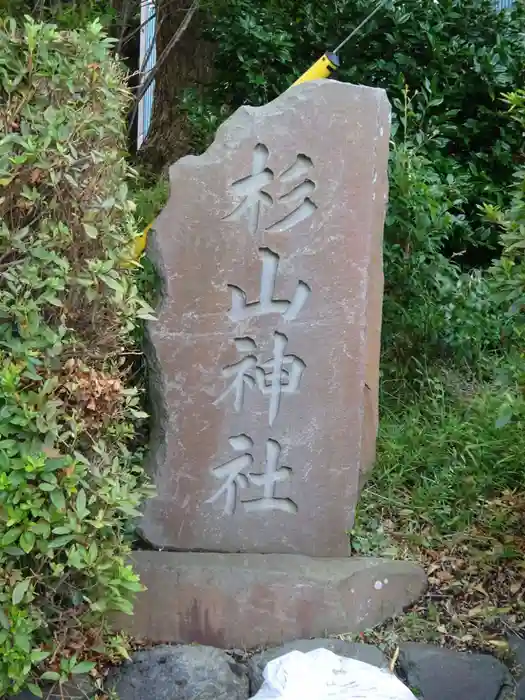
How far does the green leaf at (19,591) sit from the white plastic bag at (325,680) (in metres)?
0.84

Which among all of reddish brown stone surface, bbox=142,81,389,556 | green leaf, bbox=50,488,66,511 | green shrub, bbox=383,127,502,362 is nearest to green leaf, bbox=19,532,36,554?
green leaf, bbox=50,488,66,511

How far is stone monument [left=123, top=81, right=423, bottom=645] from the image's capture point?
3.15 meters

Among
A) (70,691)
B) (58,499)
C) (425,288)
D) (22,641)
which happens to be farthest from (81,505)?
(425,288)

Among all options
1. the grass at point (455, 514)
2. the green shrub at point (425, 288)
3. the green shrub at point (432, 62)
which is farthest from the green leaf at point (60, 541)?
the green shrub at point (432, 62)

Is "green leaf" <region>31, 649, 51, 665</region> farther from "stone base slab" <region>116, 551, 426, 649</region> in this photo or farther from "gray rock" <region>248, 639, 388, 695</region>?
"gray rock" <region>248, 639, 388, 695</region>

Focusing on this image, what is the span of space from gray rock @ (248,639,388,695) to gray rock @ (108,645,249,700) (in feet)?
0.16

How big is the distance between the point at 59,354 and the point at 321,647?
1457mm

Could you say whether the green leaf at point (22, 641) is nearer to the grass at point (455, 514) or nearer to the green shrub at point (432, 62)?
the grass at point (455, 514)

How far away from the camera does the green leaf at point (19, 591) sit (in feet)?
7.57

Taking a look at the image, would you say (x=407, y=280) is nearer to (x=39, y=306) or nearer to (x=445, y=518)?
(x=445, y=518)

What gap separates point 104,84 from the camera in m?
2.71

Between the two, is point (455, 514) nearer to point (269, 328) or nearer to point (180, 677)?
point (269, 328)

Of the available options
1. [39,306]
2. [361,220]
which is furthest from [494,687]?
[39,306]

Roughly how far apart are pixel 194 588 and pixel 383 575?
0.77m
